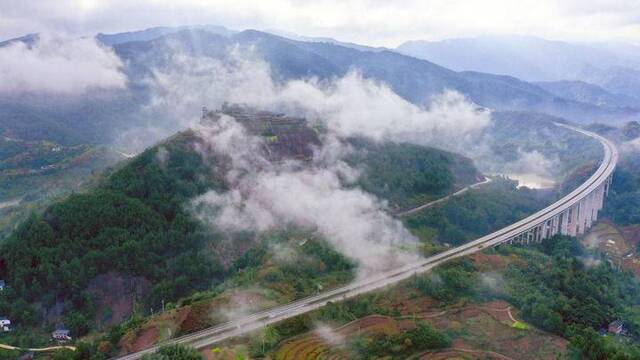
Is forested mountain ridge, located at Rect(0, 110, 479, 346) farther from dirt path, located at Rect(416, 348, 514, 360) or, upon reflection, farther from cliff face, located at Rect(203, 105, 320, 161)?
dirt path, located at Rect(416, 348, 514, 360)

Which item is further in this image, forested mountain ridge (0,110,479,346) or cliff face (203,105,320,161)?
cliff face (203,105,320,161)

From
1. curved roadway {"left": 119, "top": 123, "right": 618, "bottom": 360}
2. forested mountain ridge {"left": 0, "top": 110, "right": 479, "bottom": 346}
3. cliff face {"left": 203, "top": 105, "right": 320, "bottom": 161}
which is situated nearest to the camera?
curved roadway {"left": 119, "top": 123, "right": 618, "bottom": 360}

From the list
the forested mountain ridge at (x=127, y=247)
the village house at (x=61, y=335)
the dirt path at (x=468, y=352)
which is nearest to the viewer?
the dirt path at (x=468, y=352)

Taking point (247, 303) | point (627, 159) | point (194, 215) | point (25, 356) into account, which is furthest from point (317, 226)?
point (627, 159)

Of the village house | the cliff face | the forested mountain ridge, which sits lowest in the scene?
the village house

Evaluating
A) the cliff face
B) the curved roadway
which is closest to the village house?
the curved roadway

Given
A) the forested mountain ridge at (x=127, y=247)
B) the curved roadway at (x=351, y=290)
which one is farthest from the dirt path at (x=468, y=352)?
the forested mountain ridge at (x=127, y=247)

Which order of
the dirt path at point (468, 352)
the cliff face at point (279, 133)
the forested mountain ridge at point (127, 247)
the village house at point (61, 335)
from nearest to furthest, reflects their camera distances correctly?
the dirt path at point (468, 352) → the village house at point (61, 335) → the forested mountain ridge at point (127, 247) → the cliff face at point (279, 133)

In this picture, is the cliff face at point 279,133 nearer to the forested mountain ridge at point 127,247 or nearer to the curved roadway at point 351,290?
the forested mountain ridge at point 127,247

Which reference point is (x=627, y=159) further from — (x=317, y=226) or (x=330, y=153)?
(x=317, y=226)

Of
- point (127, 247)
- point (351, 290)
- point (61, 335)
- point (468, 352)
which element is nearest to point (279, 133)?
point (127, 247)

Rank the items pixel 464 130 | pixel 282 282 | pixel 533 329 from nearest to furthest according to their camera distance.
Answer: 1. pixel 533 329
2. pixel 282 282
3. pixel 464 130
